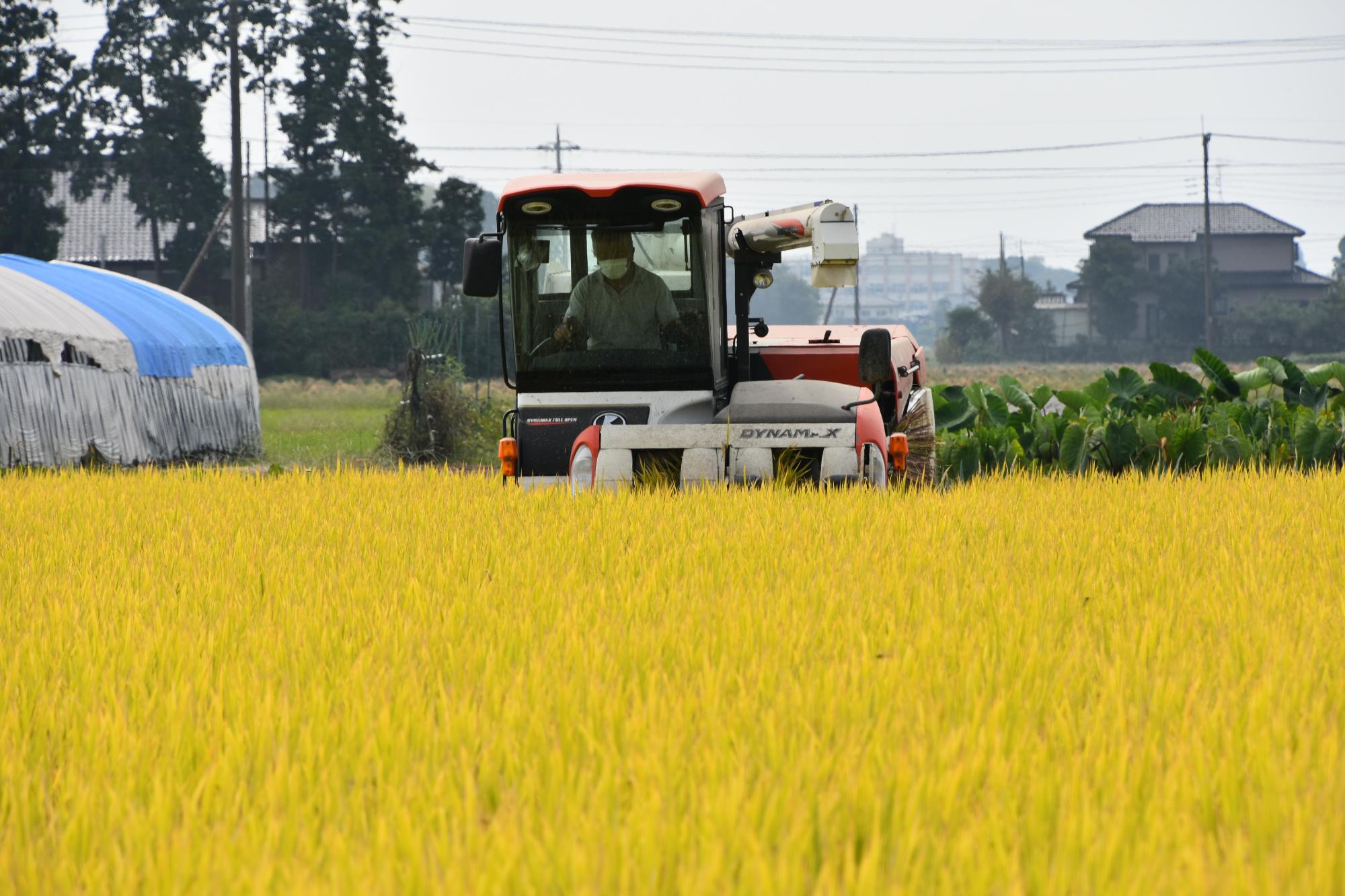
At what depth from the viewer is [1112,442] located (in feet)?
36.7

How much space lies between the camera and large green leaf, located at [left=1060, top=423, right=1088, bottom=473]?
1127 centimetres

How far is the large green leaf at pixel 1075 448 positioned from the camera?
37.0ft

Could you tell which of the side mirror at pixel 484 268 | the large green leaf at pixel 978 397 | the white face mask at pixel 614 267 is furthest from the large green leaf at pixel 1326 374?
the side mirror at pixel 484 268

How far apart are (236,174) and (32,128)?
17261 mm

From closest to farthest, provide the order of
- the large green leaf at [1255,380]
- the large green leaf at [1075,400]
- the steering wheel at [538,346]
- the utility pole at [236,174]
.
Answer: the steering wheel at [538,346] < the large green leaf at [1075,400] < the large green leaf at [1255,380] < the utility pole at [236,174]

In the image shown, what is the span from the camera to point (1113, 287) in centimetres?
6197

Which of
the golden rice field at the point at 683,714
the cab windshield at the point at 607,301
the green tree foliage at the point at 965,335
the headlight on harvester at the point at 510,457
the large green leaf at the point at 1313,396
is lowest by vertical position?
the golden rice field at the point at 683,714

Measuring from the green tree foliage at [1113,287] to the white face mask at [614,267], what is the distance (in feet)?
190

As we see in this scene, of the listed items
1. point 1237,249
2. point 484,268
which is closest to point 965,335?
point 1237,249

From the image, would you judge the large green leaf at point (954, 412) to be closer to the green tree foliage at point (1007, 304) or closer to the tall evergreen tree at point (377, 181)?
the tall evergreen tree at point (377, 181)

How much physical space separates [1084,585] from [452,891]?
3.47m

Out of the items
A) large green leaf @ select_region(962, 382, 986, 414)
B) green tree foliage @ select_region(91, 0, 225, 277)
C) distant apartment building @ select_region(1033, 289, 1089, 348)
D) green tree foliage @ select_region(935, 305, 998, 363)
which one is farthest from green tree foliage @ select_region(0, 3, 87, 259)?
distant apartment building @ select_region(1033, 289, 1089, 348)

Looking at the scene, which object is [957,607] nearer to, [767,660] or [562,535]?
[767,660]

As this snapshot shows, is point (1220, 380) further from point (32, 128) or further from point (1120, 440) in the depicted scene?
point (32, 128)
